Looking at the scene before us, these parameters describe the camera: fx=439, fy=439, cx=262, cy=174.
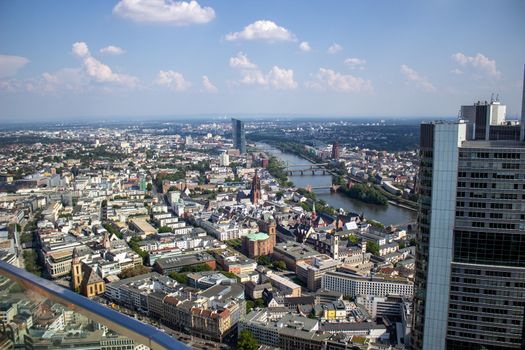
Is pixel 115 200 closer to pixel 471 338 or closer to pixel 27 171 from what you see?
pixel 27 171

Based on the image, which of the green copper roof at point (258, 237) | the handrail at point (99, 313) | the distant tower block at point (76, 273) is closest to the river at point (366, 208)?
the green copper roof at point (258, 237)

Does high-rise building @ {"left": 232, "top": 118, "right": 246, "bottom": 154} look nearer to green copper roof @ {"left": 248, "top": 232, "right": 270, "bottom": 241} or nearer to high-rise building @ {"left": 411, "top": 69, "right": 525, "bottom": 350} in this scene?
green copper roof @ {"left": 248, "top": 232, "right": 270, "bottom": 241}

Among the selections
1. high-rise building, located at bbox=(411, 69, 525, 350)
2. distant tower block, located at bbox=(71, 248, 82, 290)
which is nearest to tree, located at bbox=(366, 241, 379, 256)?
high-rise building, located at bbox=(411, 69, 525, 350)

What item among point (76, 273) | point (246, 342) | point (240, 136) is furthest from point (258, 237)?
point (240, 136)

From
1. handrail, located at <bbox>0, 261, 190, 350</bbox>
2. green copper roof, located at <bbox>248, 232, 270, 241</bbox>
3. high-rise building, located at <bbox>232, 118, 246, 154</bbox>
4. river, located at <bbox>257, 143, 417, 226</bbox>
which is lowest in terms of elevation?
river, located at <bbox>257, 143, 417, 226</bbox>

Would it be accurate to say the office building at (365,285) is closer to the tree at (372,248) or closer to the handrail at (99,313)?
the tree at (372,248)

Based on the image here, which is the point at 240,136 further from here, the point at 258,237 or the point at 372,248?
the point at 372,248
